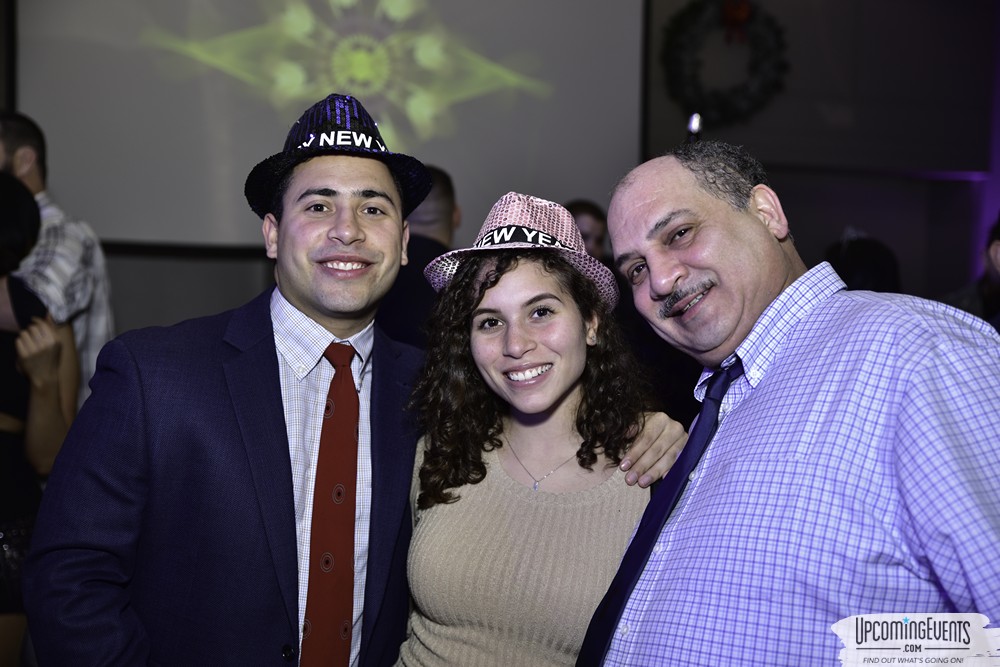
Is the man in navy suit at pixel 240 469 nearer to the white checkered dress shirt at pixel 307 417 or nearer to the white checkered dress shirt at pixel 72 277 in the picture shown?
the white checkered dress shirt at pixel 307 417

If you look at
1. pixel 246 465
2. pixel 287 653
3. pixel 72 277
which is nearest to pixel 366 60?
pixel 72 277

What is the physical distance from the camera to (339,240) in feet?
6.33

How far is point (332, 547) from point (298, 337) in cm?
46

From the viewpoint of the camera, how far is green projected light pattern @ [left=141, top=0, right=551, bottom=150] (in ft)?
16.5

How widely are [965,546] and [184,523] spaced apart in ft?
4.46

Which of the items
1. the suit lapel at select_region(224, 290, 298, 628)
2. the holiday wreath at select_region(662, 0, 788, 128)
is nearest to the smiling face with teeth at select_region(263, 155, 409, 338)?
the suit lapel at select_region(224, 290, 298, 628)

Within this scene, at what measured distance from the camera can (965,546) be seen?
3.97 feet

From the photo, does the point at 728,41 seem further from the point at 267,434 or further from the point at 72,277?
the point at 267,434

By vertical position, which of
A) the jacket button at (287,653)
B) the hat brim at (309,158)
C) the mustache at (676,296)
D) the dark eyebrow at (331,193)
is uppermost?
the hat brim at (309,158)

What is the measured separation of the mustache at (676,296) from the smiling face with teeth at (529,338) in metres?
0.36

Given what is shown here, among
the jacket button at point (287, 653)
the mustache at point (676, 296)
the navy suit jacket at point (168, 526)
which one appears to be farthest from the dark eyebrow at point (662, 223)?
the jacket button at point (287, 653)

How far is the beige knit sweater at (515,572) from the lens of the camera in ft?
6.07

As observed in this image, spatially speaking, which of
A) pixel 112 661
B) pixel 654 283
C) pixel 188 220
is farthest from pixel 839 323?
pixel 188 220

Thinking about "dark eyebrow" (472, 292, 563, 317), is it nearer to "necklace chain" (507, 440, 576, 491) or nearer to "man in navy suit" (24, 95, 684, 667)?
"man in navy suit" (24, 95, 684, 667)
